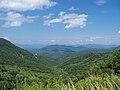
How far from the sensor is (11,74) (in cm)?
14062

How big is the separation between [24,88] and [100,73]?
1.84 m

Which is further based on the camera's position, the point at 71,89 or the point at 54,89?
the point at 54,89

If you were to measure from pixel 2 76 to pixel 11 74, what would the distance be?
1068cm

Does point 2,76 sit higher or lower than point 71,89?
lower

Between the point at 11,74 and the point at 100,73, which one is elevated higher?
the point at 100,73

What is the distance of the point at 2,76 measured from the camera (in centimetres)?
13025

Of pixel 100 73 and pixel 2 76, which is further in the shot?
pixel 2 76

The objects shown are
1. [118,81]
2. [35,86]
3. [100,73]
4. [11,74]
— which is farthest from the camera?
[11,74]

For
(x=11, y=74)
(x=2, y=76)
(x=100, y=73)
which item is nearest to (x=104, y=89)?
(x=100, y=73)

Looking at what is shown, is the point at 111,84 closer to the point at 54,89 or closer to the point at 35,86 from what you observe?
the point at 54,89

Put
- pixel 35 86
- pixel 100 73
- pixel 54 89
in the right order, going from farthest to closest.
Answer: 1. pixel 35 86
2. pixel 54 89
3. pixel 100 73

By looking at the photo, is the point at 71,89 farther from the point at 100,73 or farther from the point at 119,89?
the point at 100,73

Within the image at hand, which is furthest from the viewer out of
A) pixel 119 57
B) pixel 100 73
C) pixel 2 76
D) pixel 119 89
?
pixel 2 76

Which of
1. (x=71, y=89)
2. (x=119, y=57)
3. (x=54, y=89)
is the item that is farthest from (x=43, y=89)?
(x=119, y=57)
